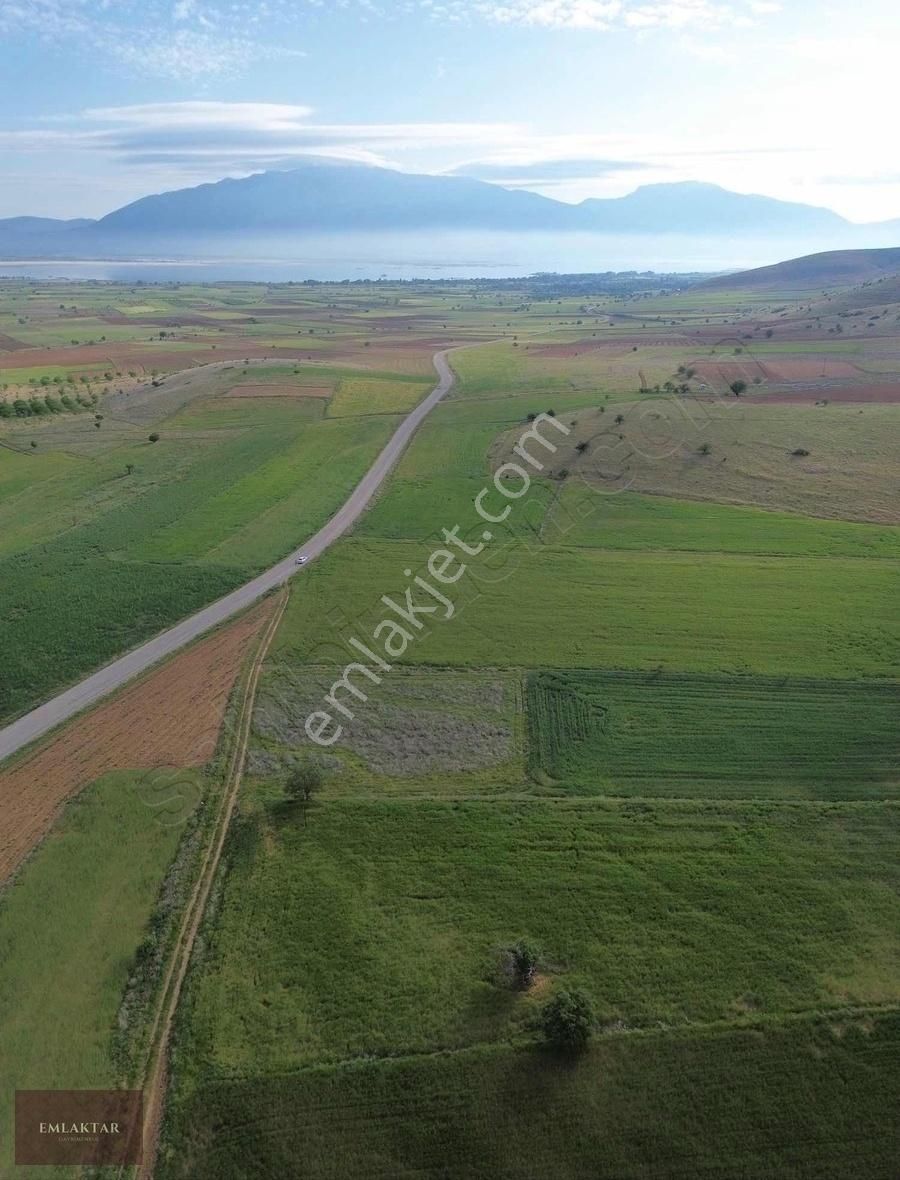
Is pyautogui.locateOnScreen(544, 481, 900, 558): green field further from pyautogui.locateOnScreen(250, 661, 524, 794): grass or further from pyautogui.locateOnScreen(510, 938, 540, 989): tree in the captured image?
pyautogui.locateOnScreen(510, 938, 540, 989): tree

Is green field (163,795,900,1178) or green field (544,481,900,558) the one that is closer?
green field (163,795,900,1178)

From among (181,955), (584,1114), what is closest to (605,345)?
(181,955)

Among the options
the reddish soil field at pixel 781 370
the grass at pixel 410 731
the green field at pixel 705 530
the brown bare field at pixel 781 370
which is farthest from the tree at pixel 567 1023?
the reddish soil field at pixel 781 370

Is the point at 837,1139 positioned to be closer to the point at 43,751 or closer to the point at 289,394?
the point at 43,751

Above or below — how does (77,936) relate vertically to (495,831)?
below

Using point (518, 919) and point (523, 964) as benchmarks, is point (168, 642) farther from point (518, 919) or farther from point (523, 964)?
point (523, 964)

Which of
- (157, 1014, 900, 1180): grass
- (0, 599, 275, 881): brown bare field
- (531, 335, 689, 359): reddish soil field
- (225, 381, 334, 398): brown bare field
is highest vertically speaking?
(531, 335, 689, 359): reddish soil field

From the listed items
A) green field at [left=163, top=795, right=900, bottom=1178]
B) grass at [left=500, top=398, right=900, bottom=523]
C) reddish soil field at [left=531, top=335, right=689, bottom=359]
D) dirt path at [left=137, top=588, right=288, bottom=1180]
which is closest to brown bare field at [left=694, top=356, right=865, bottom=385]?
grass at [left=500, top=398, right=900, bottom=523]

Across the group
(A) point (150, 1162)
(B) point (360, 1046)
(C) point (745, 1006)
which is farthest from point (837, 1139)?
(A) point (150, 1162)
